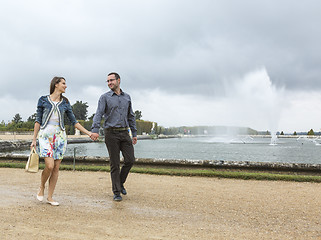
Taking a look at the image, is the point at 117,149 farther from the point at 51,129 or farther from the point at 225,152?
the point at 225,152

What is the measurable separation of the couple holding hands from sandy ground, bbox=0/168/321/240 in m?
0.47

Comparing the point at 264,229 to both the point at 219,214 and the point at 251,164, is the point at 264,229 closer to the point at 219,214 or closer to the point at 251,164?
the point at 219,214

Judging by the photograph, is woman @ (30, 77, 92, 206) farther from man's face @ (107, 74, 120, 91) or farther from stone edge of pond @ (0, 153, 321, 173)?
stone edge of pond @ (0, 153, 321, 173)

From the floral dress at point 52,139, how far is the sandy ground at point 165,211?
0.78 metres

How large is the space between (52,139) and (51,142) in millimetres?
50

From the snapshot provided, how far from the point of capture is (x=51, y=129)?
4660 mm

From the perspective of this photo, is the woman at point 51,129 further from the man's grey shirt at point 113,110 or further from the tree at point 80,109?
the tree at point 80,109

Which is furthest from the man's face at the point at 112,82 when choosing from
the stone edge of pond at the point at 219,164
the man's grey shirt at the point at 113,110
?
the stone edge of pond at the point at 219,164

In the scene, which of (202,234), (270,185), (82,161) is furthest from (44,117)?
(82,161)

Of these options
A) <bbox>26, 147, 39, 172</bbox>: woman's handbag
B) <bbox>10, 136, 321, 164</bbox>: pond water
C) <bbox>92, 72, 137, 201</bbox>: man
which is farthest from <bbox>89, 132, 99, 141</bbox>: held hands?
<bbox>10, 136, 321, 164</bbox>: pond water

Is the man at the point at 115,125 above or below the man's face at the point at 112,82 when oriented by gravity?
below

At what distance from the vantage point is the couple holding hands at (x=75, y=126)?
464 centimetres

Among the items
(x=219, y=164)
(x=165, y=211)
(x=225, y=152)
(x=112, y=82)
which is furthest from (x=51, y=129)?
(x=225, y=152)

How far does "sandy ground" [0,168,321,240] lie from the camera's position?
3.37m
